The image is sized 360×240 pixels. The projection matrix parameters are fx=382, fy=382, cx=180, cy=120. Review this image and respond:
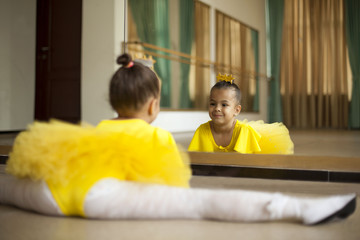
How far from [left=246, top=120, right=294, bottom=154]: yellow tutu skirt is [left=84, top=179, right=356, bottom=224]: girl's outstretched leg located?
93 cm

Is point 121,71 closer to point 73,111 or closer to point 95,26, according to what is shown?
point 95,26

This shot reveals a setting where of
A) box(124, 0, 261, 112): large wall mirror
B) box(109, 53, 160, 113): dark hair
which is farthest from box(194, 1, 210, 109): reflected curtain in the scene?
box(109, 53, 160, 113): dark hair

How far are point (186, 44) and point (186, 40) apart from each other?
47mm

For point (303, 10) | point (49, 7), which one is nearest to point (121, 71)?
point (303, 10)

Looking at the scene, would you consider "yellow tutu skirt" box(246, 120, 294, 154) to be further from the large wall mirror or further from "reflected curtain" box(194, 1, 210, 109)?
"reflected curtain" box(194, 1, 210, 109)

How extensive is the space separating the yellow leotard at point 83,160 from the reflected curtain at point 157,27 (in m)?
2.62

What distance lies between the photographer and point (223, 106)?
6.39 feet

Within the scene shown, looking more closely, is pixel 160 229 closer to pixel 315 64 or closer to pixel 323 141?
pixel 323 141

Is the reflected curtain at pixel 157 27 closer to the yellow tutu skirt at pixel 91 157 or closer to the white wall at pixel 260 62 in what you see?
the white wall at pixel 260 62

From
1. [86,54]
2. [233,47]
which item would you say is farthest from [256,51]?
[86,54]

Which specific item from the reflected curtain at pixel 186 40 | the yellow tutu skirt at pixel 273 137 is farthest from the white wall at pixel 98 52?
the yellow tutu skirt at pixel 273 137

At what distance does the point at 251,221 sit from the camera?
0.89 meters

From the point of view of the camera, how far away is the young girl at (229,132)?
1.88 m

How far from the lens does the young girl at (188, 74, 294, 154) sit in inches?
74.0
